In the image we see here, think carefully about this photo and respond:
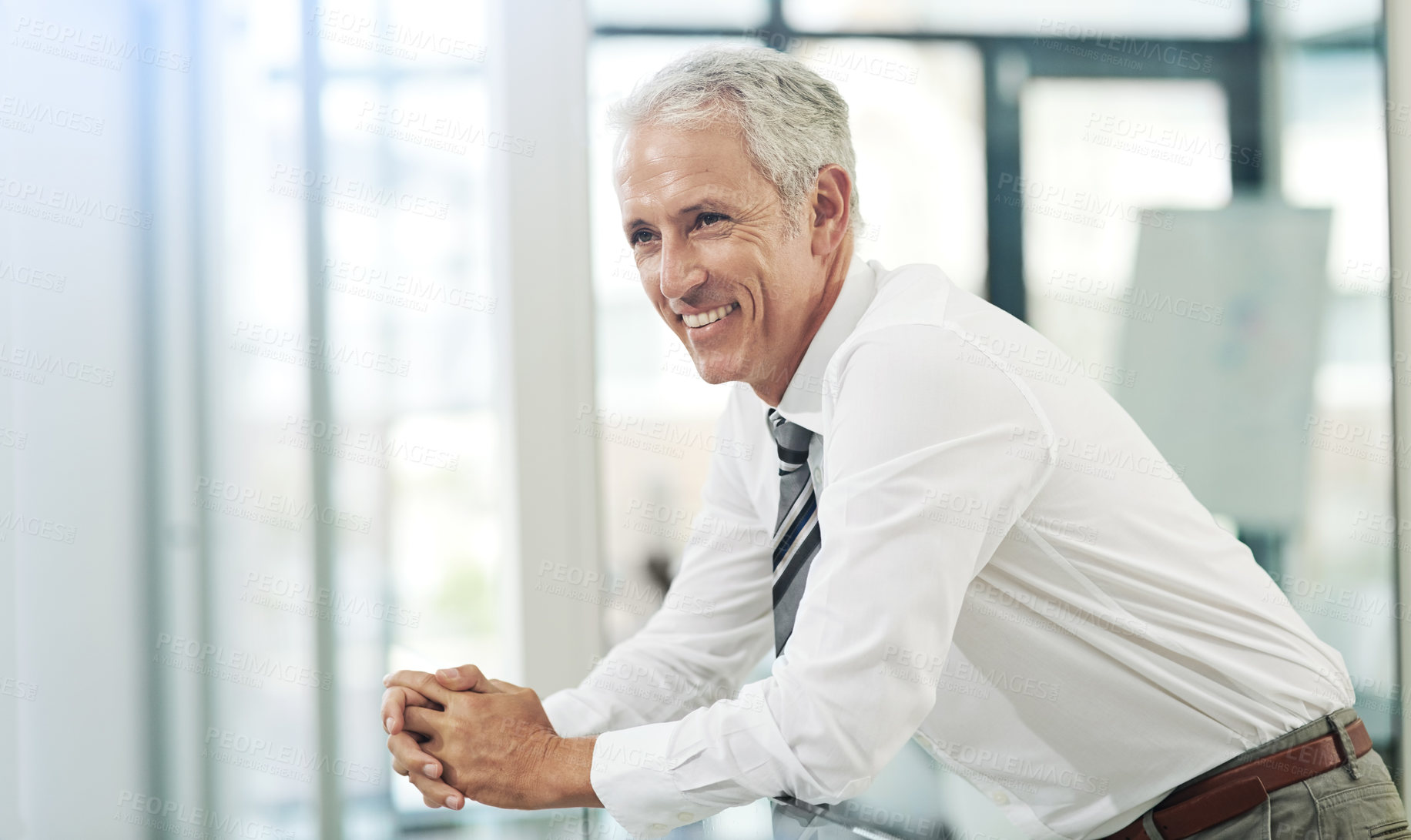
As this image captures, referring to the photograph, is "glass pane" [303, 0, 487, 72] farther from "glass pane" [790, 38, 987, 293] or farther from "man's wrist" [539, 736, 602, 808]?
"man's wrist" [539, 736, 602, 808]

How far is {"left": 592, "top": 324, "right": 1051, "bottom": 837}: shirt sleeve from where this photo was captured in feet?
2.75

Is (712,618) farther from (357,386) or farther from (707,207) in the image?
(357,386)

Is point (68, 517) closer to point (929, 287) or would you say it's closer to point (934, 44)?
point (929, 287)

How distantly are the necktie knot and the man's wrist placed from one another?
361 millimetres

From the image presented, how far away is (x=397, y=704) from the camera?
109 cm

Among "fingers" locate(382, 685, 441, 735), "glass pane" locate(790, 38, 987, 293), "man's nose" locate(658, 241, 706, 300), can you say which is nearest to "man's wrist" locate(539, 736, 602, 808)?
"fingers" locate(382, 685, 441, 735)

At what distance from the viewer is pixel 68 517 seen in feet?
6.00

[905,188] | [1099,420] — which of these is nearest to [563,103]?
[905,188]

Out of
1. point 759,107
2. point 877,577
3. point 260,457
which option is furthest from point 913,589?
point 260,457

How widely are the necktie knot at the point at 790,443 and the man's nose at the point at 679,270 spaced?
18 centimetres

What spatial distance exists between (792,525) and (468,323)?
1.10 m

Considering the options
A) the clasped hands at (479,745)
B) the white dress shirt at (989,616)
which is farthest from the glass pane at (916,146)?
the clasped hands at (479,745)

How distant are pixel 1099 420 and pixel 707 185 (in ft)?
1.50

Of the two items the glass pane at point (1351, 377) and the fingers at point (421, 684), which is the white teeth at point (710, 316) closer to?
the fingers at point (421, 684)
